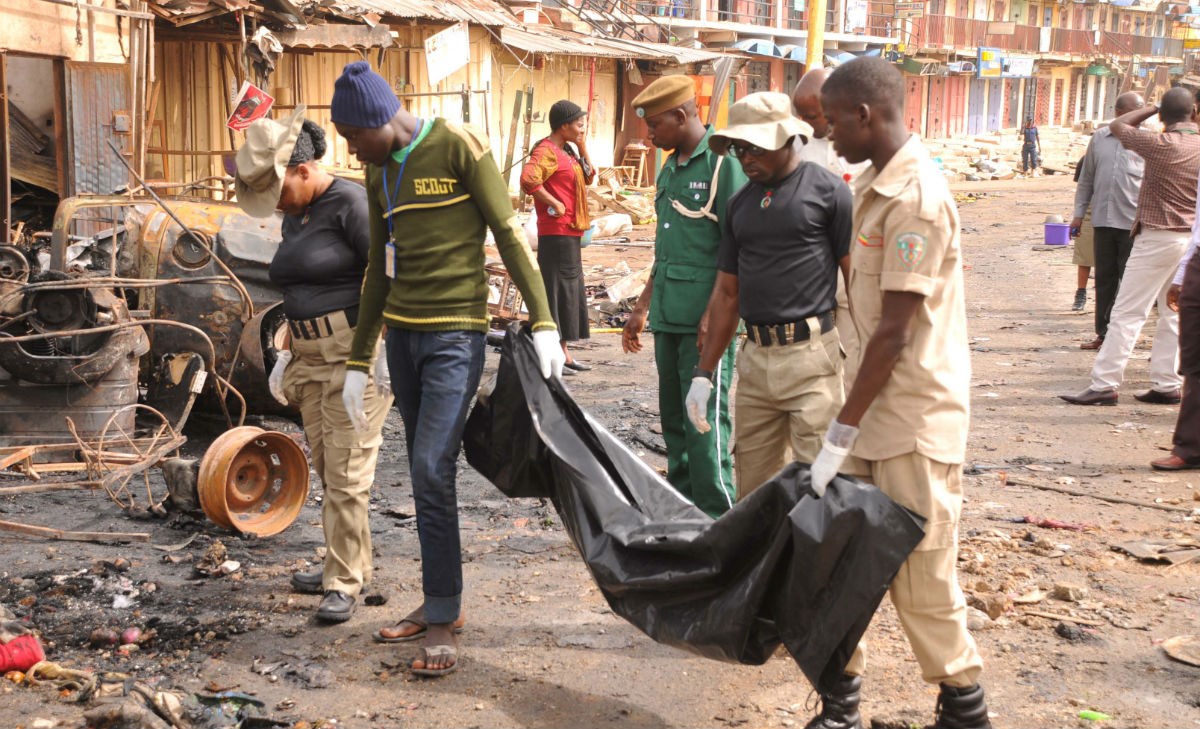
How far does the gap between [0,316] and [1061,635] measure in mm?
5033

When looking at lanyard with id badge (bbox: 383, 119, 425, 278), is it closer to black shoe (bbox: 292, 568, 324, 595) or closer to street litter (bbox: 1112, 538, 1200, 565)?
black shoe (bbox: 292, 568, 324, 595)

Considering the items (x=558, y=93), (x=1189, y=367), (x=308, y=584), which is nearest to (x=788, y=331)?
(x=308, y=584)

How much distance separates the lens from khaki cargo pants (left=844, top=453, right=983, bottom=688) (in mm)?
3205

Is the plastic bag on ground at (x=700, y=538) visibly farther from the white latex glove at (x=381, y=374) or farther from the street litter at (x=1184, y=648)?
the street litter at (x=1184, y=648)

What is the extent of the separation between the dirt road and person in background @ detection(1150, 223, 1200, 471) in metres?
0.11

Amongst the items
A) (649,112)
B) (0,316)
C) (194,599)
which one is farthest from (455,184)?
(0,316)

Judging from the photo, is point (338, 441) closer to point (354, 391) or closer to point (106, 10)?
point (354, 391)

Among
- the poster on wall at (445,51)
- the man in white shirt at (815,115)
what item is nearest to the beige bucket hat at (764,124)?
the man in white shirt at (815,115)

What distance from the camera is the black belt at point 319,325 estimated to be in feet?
15.0

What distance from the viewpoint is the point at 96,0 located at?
427 inches

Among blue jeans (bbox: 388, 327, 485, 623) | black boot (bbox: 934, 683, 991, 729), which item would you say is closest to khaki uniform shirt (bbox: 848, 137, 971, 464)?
black boot (bbox: 934, 683, 991, 729)

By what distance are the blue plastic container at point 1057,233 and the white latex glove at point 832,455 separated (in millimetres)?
16128

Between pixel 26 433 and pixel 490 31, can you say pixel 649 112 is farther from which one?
pixel 490 31

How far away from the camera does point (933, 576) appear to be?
3.22 metres
